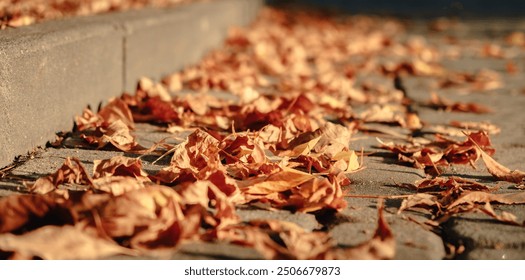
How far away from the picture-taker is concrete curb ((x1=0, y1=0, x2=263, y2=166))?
2.17m

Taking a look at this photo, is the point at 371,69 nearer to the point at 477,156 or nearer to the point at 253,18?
the point at 477,156

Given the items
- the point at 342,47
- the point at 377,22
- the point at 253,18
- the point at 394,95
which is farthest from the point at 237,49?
the point at 377,22

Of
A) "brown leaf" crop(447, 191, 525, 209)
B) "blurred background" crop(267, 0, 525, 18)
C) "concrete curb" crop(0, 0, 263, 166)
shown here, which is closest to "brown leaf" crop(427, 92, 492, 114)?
"concrete curb" crop(0, 0, 263, 166)

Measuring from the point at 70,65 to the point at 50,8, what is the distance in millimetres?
963

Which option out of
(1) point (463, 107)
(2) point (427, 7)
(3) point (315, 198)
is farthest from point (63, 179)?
(2) point (427, 7)

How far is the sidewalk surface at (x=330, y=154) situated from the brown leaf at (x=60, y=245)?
0.02m

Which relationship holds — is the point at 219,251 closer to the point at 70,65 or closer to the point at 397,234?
the point at 397,234

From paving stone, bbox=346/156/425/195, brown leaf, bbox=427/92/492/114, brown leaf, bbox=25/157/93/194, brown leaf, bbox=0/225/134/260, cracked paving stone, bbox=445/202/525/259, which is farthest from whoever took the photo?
brown leaf, bbox=427/92/492/114

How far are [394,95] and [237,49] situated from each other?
1949mm

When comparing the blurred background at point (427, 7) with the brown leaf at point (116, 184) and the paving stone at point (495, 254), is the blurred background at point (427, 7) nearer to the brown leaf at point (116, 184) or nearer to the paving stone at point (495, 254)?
the paving stone at point (495, 254)

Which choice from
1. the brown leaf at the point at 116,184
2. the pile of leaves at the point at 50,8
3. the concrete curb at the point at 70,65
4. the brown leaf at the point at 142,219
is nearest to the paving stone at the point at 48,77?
the concrete curb at the point at 70,65

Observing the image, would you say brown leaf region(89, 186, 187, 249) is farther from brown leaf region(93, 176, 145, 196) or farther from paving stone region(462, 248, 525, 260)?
paving stone region(462, 248, 525, 260)

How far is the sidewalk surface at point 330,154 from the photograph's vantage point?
1.70 m

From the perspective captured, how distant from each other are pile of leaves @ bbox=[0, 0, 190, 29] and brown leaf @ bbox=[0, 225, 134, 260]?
121 centimetres
